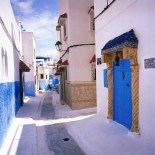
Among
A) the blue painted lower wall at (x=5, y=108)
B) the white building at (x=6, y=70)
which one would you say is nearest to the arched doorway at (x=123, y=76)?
the white building at (x=6, y=70)

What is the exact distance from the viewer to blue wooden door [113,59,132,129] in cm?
652

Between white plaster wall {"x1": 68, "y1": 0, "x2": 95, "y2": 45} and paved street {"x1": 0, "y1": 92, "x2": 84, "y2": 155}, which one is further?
white plaster wall {"x1": 68, "y1": 0, "x2": 95, "y2": 45}

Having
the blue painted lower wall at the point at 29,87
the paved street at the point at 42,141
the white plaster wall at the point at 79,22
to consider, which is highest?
the white plaster wall at the point at 79,22

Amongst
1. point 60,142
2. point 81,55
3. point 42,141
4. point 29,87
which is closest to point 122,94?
point 60,142

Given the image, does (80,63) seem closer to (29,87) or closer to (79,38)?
(79,38)

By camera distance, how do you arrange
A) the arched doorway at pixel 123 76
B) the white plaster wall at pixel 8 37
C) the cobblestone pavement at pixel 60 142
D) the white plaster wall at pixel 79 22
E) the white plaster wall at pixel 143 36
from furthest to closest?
the white plaster wall at pixel 79 22, the white plaster wall at pixel 8 37, the cobblestone pavement at pixel 60 142, the arched doorway at pixel 123 76, the white plaster wall at pixel 143 36

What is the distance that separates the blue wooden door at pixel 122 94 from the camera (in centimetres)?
652

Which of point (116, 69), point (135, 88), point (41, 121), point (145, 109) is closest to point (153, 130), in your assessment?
point (145, 109)

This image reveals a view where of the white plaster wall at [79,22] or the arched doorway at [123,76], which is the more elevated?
the white plaster wall at [79,22]

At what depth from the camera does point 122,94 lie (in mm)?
6961

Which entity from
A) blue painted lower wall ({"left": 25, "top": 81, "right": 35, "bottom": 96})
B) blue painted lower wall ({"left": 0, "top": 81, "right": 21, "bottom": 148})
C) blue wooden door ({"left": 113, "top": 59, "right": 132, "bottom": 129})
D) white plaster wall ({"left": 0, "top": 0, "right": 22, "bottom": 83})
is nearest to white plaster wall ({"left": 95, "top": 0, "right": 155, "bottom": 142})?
blue wooden door ({"left": 113, "top": 59, "right": 132, "bottom": 129})

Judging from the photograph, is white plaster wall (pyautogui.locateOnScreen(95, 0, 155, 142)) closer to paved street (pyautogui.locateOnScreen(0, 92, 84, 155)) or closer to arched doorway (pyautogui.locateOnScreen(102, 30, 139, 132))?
arched doorway (pyautogui.locateOnScreen(102, 30, 139, 132))

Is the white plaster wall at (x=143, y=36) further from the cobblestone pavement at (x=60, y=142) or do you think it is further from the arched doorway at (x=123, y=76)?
the cobblestone pavement at (x=60, y=142)

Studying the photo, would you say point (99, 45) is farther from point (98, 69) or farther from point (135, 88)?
point (135, 88)
